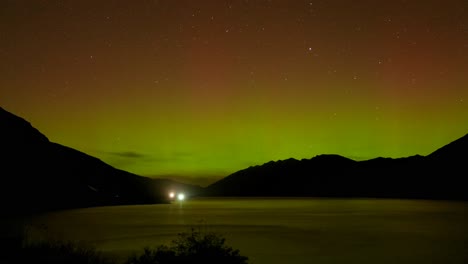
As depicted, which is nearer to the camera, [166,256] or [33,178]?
[166,256]

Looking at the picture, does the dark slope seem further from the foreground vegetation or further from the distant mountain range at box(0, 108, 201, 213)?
the foreground vegetation

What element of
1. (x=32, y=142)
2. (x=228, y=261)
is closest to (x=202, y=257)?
(x=228, y=261)

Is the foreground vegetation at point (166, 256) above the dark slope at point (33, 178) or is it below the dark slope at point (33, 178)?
below

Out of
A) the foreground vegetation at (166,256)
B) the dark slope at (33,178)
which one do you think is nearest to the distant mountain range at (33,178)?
the dark slope at (33,178)

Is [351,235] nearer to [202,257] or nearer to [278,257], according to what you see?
[278,257]

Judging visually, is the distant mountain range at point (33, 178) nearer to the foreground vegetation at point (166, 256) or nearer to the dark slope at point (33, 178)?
the dark slope at point (33, 178)

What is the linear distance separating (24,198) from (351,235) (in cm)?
9237

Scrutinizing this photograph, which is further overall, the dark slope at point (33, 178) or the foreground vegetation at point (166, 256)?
the dark slope at point (33, 178)

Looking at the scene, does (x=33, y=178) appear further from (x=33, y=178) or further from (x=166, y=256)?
(x=166, y=256)

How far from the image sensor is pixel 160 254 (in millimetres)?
16672

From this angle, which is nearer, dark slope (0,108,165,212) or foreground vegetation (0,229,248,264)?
foreground vegetation (0,229,248,264)

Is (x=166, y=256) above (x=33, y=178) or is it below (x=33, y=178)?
below

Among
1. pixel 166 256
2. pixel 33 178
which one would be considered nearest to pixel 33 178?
pixel 33 178

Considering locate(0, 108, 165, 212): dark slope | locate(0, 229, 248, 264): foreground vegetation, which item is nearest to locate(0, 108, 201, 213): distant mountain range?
locate(0, 108, 165, 212): dark slope
